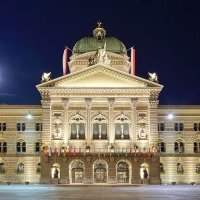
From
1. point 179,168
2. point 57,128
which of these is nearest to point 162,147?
point 179,168

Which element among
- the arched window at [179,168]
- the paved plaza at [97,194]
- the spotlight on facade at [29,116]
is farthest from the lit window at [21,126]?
the paved plaza at [97,194]

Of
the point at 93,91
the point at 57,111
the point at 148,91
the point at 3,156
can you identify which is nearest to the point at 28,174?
the point at 3,156

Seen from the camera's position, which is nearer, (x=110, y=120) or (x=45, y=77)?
(x=110, y=120)

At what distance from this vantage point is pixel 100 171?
298 feet

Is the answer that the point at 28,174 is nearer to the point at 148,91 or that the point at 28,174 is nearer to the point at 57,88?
the point at 57,88

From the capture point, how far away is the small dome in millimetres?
108000

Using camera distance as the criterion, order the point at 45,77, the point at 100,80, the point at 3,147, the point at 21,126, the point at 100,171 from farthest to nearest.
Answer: the point at 21,126 < the point at 3,147 < the point at 45,77 < the point at 100,80 < the point at 100,171

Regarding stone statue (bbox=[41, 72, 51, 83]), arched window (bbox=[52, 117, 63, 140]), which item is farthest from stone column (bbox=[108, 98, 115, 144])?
stone statue (bbox=[41, 72, 51, 83])

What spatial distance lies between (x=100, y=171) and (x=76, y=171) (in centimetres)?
401

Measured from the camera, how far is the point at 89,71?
299 ft

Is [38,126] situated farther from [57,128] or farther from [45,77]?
[45,77]

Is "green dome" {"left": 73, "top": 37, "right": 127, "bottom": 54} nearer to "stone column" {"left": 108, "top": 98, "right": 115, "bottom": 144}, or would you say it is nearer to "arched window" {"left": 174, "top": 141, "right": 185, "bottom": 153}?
"stone column" {"left": 108, "top": 98, "right": 115, "bottom": 144}

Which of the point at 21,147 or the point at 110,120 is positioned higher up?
the point at 110,120

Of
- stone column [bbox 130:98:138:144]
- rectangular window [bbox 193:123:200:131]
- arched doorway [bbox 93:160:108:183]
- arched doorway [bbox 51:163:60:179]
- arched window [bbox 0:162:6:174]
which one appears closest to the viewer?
arched doorway [bbox 51:163:60:179]
